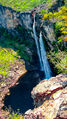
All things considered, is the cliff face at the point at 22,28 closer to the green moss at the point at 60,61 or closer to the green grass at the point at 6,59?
the green grass at the point at 6,59

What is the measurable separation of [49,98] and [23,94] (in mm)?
15909

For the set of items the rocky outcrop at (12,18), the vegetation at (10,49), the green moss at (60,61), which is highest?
the rocky outcrop at (12,18)

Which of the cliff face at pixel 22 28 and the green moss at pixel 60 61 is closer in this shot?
the green moss at pixel 60 61

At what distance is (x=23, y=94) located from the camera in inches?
1160

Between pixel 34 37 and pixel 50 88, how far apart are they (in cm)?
2565

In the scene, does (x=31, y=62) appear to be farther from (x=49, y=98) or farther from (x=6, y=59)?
(x=49, y=98)

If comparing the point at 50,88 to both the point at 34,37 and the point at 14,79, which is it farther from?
the point at 34,37

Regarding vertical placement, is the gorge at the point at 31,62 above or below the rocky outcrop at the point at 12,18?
below

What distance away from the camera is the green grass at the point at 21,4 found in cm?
4312

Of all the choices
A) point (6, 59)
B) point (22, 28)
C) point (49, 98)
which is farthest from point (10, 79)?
point (49, 98)

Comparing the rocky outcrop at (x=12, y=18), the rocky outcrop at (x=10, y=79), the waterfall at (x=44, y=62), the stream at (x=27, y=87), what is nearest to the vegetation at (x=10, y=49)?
the rocky outcrop at (x=10, y=79)

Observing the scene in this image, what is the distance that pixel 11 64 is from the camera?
130 ft

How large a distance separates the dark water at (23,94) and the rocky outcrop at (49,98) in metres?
9.94

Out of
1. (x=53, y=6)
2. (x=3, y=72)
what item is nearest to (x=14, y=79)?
(x=3, y=72)
